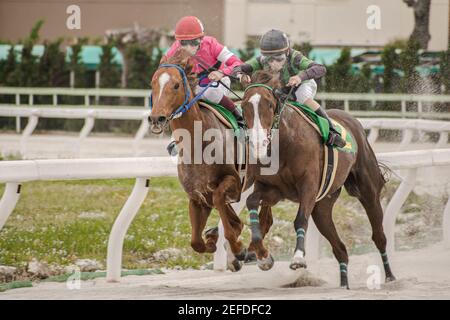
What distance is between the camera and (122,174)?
7.90 m

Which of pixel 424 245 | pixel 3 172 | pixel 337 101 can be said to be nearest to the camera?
pixel 3 172

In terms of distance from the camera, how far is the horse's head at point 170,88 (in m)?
6.59

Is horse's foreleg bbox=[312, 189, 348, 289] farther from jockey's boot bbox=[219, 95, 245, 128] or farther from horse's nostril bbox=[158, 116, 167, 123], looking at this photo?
horse's nostril bbox=[158, 116, 167, 123]

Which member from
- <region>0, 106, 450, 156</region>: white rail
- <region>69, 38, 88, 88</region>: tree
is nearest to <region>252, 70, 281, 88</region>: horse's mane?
<region>0, 106, 450, 156</region>: white rail

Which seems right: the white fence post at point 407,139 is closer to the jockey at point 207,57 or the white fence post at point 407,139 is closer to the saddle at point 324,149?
the saddle at point 324,149

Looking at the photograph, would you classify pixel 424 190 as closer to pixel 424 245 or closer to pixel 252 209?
pixel 424 245

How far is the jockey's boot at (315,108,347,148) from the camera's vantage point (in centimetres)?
752

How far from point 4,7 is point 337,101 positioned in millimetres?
6657

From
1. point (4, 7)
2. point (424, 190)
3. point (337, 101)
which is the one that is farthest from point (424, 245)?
point (4, 7)

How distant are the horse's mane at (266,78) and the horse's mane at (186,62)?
1.31 ft

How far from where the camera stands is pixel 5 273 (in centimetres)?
795

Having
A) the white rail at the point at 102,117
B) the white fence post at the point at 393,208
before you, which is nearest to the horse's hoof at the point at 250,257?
the white fence post at the point at 393,208

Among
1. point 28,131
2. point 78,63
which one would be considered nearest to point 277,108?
point 28,131

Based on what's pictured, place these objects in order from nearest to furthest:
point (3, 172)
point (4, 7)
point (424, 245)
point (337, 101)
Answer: point (3, 172) < point (424, 245) < point (337, 101) < point (4, 7)
